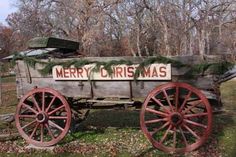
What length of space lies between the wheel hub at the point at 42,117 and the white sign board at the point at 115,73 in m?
0.74

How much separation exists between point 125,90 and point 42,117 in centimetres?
172

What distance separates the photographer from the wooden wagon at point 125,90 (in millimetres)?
7086

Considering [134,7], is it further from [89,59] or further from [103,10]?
[89,59]

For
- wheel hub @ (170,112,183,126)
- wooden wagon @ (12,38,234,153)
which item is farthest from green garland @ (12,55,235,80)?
wheel hub @ (170,112,183,126)

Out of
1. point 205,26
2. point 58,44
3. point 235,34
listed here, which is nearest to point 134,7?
point 205,26

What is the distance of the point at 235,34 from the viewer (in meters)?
46.5

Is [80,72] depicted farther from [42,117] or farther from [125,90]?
[42,117]

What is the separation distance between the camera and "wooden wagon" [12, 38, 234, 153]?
7.09 meters

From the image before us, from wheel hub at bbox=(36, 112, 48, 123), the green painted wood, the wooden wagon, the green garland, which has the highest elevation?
the green painted wood

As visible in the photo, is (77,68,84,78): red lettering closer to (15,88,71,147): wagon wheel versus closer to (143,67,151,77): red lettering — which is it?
(15,88,71,147): wagon wheel

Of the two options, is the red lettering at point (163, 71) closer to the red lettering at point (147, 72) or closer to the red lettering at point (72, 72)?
the red lettering at point (147, 72)

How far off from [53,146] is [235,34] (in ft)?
137

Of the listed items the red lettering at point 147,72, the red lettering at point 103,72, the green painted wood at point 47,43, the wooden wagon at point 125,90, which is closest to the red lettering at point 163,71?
the wooden wagon at point 125,90

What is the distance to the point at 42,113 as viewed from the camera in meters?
7.86
